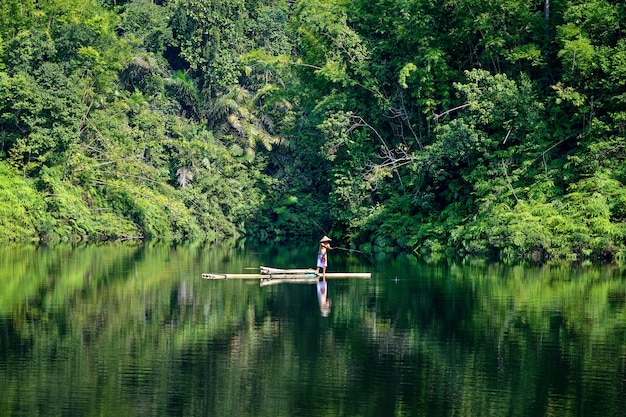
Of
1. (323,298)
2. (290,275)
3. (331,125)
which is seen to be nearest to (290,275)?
(290,275)

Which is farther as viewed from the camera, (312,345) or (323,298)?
(323,298)

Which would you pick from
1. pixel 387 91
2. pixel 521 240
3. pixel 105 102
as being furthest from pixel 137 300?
pixel 105 102

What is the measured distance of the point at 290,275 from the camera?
32.3m

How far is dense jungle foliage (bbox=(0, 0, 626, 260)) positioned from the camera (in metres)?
40.8

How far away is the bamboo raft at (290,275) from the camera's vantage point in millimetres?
31391

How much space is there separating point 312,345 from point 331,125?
2858 centimetres

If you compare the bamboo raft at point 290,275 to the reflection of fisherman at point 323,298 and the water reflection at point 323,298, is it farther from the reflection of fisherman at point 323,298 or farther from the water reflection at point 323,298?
the reflection of fisherman at point 323,298

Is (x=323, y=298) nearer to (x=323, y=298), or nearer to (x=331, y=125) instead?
(x=323, y=298)

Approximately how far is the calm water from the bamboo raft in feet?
1.40

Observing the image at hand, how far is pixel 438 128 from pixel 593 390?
28.7m

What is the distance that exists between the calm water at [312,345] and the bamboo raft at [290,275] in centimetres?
43

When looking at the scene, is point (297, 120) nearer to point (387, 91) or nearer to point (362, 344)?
point (387, 91)

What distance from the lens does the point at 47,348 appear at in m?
19.2

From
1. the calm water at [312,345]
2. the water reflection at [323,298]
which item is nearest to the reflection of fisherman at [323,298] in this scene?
the water reflection at [323,298]
